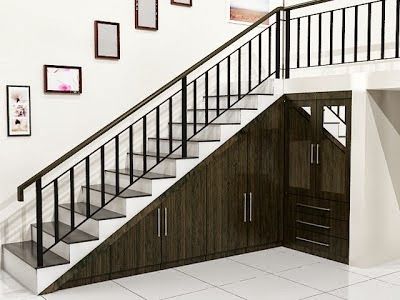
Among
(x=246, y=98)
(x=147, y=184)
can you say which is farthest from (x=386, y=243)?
(x=147, y=184)

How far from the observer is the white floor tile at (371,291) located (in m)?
4.75

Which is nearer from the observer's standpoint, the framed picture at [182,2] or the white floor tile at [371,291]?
the white floor tile at [371,291]

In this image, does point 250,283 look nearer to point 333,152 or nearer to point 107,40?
point 333,152

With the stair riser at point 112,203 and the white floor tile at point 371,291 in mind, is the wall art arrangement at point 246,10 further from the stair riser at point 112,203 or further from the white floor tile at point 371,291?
the white floor tile at point 371,291

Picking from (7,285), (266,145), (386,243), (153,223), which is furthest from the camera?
(266,145)

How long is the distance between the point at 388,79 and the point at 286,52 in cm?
165

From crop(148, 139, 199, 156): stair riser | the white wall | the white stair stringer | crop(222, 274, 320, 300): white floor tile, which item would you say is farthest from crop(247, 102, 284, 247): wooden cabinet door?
the white wall

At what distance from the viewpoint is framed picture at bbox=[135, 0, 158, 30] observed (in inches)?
256

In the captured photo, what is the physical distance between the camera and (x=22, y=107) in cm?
577

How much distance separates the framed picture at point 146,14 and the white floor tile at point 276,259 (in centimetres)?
299

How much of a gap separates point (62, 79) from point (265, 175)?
102 inches

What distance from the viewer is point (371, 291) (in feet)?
16.1

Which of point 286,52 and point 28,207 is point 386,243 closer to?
point 286,52

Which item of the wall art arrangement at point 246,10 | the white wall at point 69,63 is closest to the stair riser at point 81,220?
the white wall at point 69,63
